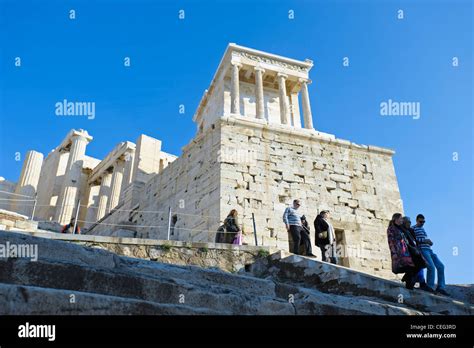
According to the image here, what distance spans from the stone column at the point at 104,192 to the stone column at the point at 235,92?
34.4 ft

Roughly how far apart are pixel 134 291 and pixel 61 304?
0.90m

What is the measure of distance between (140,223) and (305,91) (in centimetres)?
1067

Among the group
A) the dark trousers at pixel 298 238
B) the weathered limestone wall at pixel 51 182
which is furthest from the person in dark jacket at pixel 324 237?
the weathered limestone wall at pixel 51 182

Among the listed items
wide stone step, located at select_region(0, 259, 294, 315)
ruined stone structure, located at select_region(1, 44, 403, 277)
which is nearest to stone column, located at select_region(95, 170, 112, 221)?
ruined stone structure, located at select_region(1, 44, 403, 277)

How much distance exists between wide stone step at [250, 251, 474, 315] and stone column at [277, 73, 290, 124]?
13543 millimetres

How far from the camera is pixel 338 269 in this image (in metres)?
7.41

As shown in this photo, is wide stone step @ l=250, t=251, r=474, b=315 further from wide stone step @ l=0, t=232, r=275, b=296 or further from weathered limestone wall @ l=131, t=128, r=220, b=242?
weathered limestone wall @ l=131, t=128, r=220, b=242

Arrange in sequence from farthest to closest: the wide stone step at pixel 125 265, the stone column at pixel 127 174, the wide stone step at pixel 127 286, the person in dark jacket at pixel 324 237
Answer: the stone column at pixel 127 174 → the person in dark jacket at pixel 324 237 → the wide stone step at pixel 125 265 → the wide stone step at pixel 127 286

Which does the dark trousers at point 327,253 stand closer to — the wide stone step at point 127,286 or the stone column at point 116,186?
the wide stone step at point 127,286

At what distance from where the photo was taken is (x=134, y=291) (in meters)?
4.09

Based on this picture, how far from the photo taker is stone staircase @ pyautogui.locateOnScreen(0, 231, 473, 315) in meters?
3.30

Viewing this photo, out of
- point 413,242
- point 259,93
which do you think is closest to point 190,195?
point 259,93

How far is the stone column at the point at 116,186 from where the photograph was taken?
968 inches
